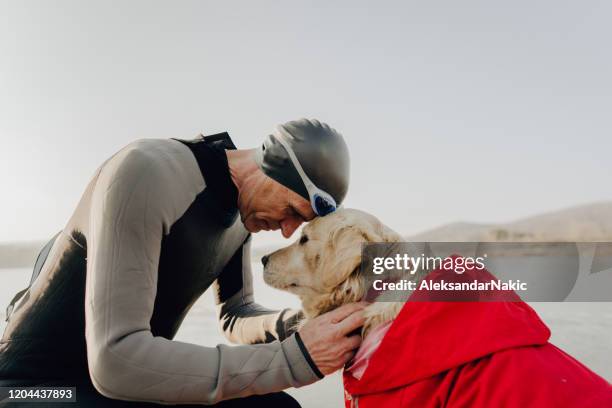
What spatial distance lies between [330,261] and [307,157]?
0.42 m

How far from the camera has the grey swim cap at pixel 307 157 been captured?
1.86 metres

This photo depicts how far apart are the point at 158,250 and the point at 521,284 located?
1.30 meters

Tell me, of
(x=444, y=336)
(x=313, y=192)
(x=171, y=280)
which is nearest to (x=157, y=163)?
(x=171, y=280)

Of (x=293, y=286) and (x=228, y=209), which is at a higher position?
(x=228, y=209)

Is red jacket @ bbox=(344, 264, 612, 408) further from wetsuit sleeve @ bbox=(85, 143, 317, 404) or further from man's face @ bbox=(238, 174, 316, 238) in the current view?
man's face @ bbox=(238, 174, 316, 238)

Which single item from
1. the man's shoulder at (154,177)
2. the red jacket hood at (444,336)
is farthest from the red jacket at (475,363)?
the man's shoulder at (154,177)

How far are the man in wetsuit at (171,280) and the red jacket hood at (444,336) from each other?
0.18 metres

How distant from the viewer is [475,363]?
53.2 inches

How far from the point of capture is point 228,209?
193 centimetres

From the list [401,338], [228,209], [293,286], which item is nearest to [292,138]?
[228,209]

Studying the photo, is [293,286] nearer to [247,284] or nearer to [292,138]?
[247,284]

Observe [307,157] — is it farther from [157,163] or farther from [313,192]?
[157,163]

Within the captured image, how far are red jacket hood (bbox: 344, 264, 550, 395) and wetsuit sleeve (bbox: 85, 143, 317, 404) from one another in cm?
24

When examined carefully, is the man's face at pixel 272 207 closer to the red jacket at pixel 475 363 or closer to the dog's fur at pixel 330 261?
the dog's fur at pixel 330 261
